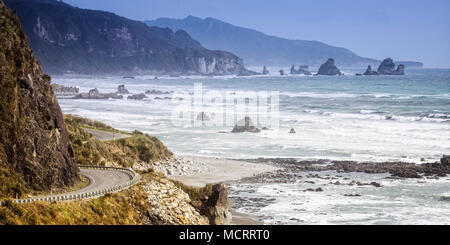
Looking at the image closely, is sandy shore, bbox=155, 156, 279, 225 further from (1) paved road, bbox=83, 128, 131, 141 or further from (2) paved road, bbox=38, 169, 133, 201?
(2) paved road, bbox=38, 169, 133, 201

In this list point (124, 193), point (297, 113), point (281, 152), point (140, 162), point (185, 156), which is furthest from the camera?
point (297, 113)

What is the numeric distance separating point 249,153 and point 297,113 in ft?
144

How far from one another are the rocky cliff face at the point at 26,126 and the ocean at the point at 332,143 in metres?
10.4

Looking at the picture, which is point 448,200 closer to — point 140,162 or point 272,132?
point 140,162

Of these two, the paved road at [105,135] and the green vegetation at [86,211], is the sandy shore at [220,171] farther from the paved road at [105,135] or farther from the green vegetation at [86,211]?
the green vegetation at [86,211]

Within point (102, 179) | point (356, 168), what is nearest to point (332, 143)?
point (356, 168)

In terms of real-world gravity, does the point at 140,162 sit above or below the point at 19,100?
below

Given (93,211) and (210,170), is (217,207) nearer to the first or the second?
(93,211)

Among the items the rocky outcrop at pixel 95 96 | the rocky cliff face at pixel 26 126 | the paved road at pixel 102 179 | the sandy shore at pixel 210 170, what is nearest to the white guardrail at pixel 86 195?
the paved road at pixel 102 179

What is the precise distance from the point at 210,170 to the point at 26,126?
22.7m

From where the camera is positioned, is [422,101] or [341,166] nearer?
[341,166]

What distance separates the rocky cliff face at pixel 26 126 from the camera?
934 inches

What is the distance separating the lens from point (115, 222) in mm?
22516

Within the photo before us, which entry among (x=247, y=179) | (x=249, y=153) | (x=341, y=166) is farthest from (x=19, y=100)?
(x=249, y=153)
